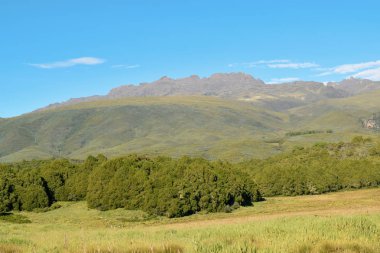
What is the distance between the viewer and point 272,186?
7831 centimetres

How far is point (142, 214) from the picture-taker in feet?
174

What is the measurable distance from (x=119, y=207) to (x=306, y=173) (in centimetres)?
3706

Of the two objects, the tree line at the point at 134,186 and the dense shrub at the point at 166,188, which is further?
the tree line at the point at 134,186

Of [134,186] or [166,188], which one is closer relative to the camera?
[166,188]

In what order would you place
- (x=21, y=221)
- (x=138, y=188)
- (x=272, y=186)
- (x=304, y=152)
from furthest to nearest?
(x=304, y=152) → (x=272, y=186) → (x=138, y=188) → (x=21, y=221)

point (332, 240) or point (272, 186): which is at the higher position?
point (332, 240)

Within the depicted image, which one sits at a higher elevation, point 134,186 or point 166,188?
point 134,186

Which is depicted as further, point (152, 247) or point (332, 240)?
point (332, 240)

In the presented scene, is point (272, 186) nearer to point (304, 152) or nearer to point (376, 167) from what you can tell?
point (376, 167)

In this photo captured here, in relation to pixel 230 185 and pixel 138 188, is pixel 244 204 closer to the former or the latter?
pixel 230 185

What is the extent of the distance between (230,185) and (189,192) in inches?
244

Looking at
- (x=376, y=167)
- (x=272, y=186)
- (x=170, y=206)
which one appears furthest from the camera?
(x=376, y=167)

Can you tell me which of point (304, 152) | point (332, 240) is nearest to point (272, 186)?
point (304, 152)

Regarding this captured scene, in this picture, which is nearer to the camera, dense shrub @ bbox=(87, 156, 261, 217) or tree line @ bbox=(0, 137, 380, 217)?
dense shrub @ bbox=(87, 156, 261, 217)
